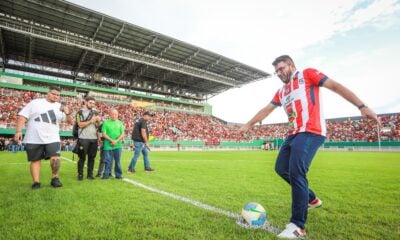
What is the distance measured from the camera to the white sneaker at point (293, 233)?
8.09ft

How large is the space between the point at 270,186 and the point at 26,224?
4509 millimetres

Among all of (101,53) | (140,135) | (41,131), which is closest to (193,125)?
(101,53)

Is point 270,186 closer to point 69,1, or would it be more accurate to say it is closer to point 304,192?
point 304,192

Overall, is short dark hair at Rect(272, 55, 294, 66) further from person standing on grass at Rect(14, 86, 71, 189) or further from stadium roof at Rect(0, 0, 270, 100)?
stadium roof at Rect(0, 0, 270, 100)

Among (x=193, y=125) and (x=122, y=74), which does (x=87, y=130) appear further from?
(x=122, y=74)

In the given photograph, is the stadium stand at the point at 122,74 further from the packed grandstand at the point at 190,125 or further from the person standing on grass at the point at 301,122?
the person standing on grass at the point at 301,122

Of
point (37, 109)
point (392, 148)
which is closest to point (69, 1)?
point (37, 109)

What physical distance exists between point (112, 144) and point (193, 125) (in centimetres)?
4012

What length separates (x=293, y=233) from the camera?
249 centimetres

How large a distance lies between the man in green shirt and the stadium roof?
28.5 metres

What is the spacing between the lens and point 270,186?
560 centimetres

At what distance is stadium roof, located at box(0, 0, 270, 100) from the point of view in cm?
2991

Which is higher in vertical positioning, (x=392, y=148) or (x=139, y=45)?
(x=139, y=45)

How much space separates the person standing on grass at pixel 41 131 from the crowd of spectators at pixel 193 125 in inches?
1108
